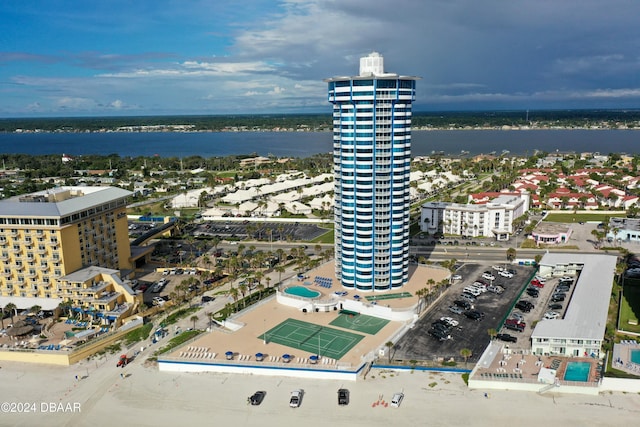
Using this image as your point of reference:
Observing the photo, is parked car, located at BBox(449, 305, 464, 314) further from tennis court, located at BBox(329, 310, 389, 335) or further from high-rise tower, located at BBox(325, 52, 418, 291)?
tennis court, located at BBox(329, 310, 389, 335)

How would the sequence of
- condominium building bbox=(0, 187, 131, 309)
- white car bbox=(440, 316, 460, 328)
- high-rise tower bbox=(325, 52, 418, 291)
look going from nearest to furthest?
1. white car bbox=(440, 316, 460, 328)
2. high-rise tower bbox=(325, 52, 418, 291)
3. condominium building bbox=(0, 187, 131, 309)

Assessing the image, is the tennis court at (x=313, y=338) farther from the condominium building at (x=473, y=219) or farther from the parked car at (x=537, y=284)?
the condominium building at (x=473, y=219)

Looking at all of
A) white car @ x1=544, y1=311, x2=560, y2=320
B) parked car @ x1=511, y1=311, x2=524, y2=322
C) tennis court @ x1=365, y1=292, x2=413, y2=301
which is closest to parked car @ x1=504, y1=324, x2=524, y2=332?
parked car @ x1=511, y1=311, x2=524, y2=322

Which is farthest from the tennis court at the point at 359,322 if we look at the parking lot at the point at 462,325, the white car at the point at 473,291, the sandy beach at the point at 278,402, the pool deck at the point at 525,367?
the white car at the point at 473,291

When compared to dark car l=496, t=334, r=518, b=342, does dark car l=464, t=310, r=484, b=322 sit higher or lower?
higher

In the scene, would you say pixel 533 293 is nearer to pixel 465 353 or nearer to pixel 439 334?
pixel 439 334

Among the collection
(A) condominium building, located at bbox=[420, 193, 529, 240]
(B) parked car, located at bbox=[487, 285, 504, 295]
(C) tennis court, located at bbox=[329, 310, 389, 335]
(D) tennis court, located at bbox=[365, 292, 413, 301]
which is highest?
(A) condominium building, located at bbox=[420, 193, 529, 240]
